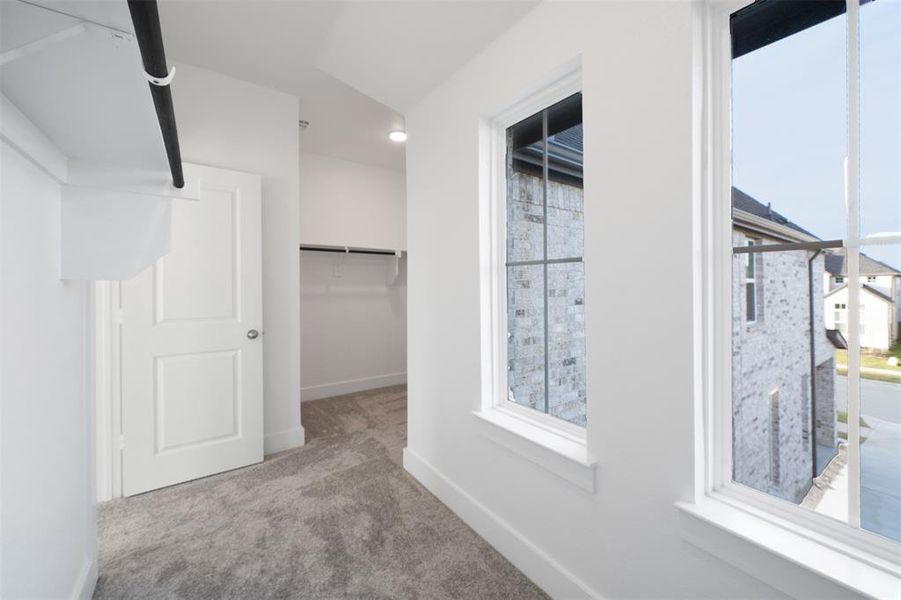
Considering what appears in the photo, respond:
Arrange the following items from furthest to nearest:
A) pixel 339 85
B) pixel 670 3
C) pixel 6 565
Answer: pixel 339 85 < pixel 670 3 < pixel 6 565

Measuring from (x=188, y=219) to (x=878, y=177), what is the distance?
9.50 feet

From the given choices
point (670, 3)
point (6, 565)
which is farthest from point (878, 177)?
point (6, 565)

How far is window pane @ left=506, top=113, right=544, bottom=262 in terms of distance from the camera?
166 centimetres

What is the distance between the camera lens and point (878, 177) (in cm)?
83

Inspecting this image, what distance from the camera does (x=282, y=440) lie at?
8.83 ft

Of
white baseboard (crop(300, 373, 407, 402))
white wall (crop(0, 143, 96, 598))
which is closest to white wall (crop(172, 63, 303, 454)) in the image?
white baseboard (crop(300, 373, 407, 402))

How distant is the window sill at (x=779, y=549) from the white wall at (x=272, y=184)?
251 centimetres

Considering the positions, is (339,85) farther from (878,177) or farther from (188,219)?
(878,177)

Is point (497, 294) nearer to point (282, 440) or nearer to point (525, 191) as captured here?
point (525, 191)

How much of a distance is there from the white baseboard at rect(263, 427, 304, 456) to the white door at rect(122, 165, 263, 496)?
146 millimetres

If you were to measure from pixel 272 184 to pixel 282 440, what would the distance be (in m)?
1.82

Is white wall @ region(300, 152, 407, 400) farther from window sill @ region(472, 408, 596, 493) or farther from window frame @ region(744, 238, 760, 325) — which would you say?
window frame @ region(744, 238, 760, 325)

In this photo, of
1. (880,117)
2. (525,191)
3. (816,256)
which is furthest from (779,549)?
(525,191)

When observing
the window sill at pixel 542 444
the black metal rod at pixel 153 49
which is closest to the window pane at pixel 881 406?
the window sill at pixel 542 444
